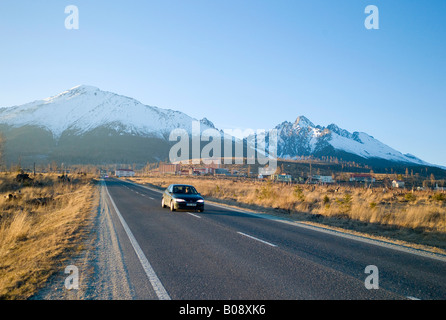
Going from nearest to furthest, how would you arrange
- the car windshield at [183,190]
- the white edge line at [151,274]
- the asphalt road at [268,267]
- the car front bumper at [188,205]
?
1. the white edge line at [151,274]
2. the asphalt road at [268,267]
3. the car front bumper at [188,205]
4. the car windshield at [183,190]

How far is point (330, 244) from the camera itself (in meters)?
8.50

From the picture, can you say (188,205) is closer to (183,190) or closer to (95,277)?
(183,190)

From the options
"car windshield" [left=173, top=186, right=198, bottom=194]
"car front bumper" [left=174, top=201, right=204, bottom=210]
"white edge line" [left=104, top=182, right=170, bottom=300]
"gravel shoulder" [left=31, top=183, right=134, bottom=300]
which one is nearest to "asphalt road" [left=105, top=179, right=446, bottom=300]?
"white edge line" [left=104, top=182, right=170, bottom=300]

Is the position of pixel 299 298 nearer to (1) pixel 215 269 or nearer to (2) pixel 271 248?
(1) pixel 215 269

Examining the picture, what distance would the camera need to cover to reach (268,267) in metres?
5.99

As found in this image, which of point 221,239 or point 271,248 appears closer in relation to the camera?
point 271,248

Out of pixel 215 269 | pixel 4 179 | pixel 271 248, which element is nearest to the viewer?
pixel 215 269

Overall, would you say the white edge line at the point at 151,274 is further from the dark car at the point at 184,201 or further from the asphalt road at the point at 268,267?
the dark car at the point at 184,201

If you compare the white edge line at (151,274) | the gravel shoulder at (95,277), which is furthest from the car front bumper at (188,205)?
the gravel shoulder at (95,277)

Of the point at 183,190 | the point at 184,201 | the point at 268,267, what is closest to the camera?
the point at 268,267

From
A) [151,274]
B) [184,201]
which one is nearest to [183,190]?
[184,201]

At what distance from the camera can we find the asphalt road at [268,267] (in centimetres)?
467
